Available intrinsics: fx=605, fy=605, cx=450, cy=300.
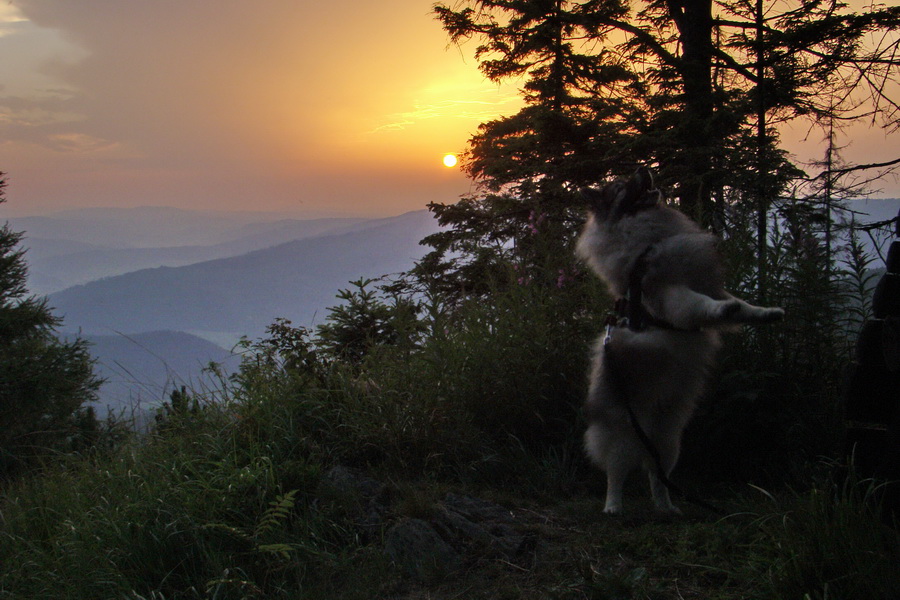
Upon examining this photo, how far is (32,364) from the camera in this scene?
1582cm

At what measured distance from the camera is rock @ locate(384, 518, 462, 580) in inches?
127

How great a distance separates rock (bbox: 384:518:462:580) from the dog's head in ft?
6.95

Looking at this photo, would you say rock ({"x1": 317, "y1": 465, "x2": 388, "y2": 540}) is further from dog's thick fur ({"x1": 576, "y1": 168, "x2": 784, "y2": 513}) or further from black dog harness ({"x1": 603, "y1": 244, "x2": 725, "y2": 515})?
black dog harness ({"x1": 603, "y1": 244, "x2": 725, "y2": 515})

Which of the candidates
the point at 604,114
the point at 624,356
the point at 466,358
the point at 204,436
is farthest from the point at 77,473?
the point at 604,114

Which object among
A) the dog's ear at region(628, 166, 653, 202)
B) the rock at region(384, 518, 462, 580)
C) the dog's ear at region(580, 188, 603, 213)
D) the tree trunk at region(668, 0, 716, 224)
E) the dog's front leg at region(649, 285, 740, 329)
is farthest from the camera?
the tree trunk at region(668, 0, 716, 224)

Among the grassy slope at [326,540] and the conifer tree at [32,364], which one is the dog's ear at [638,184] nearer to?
the grassy slope at [326,540]

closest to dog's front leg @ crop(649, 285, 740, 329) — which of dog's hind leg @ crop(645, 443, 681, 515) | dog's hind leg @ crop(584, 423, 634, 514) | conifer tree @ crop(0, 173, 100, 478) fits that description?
dog's hind leg @ crop(584, 423, 634, 514)

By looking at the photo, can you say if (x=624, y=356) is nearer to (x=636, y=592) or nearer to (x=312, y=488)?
(x=636, y=592)

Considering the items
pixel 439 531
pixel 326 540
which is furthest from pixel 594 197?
pixel 326 540

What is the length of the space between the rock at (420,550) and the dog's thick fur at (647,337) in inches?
43.5

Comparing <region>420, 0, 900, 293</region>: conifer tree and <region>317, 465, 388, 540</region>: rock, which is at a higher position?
<region>420, 0, 900, 293</region>: conifer tree

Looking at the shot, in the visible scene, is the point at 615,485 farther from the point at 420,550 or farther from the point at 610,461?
the point at 420,550

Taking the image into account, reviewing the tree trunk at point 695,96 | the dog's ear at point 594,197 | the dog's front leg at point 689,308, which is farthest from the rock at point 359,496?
the tree trunk at point 695,96

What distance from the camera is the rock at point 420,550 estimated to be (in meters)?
3.22
